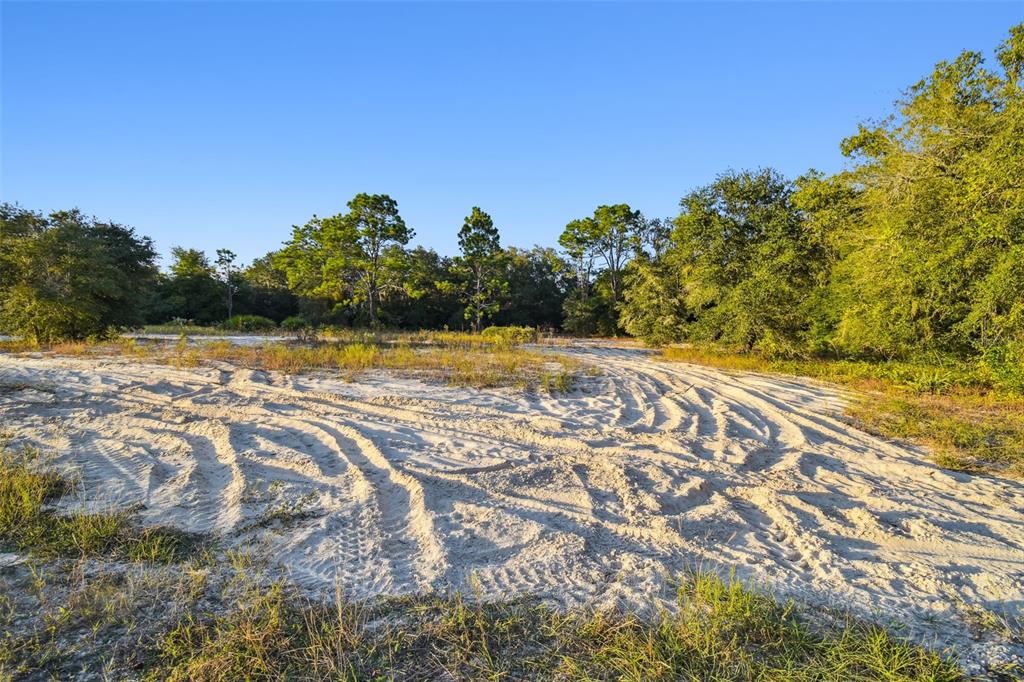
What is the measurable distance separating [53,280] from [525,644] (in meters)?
17.1

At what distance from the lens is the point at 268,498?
360cm

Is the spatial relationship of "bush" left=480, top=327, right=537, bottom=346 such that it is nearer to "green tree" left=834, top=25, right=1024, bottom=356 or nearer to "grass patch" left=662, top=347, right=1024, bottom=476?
"grass patch" left=662, top=347, right=1024, bottom=476

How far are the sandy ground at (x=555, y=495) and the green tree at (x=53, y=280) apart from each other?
7.40 m

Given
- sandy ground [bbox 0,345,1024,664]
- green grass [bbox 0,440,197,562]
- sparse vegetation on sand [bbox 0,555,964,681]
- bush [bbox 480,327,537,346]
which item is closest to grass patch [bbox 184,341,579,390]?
sandy ground [bbox 0,345,1024,664]

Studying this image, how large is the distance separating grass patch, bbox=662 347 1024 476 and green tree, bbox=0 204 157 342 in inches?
748

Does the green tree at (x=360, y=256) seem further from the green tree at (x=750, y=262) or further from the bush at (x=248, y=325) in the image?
the green tree at (x=750, y=262)

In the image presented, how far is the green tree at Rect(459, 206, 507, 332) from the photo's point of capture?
77.4ft

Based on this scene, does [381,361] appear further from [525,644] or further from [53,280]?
[53,280]

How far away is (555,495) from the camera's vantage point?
379 cm

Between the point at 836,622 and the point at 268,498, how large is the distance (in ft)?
13.3

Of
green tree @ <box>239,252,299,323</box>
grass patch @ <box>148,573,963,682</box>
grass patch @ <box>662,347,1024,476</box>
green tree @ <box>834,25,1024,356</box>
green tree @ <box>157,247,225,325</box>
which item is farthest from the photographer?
green tree @ <box>239,252,299,323</box>

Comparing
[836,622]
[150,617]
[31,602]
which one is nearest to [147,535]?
[31,602]

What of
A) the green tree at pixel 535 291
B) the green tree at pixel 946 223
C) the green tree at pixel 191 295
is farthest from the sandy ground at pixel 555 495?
the green tree at pixel 191 295

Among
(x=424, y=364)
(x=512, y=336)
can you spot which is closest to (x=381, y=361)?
(x=424, y=364)
